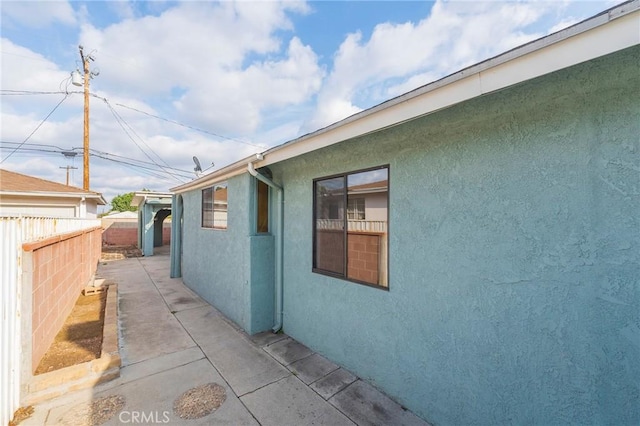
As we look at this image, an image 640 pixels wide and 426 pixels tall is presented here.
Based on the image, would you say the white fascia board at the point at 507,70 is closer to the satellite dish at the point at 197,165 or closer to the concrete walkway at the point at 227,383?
the concrete walkway at the point at 227,383

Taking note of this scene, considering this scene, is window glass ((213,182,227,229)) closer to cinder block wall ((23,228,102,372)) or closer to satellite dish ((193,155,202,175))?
cinder block wall ((23,228,102,372))

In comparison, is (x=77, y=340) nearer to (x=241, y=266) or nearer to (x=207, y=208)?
(x=241, y=266)

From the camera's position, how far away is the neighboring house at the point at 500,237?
172 cm

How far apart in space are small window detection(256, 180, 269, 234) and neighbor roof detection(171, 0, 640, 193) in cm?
286

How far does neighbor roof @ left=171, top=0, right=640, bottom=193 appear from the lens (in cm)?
134

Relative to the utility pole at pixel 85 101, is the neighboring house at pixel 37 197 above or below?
below

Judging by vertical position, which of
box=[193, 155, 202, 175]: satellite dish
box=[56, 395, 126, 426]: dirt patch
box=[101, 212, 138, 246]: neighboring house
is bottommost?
box=[56, 395, 126, 426]: dirt patch

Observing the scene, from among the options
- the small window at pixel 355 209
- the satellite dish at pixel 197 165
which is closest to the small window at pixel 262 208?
the small window at pixel 355 209

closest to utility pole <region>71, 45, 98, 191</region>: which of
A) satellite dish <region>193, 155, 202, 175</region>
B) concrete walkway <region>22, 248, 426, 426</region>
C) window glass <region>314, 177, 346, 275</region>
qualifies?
satellite dish <region>193, 155, 202, 175</region>

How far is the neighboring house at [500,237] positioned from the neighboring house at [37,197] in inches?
456

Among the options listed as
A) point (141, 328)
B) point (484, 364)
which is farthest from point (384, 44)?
point (141, 328)

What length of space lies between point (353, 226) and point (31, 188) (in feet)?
43.7

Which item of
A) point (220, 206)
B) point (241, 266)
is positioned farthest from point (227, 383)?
point (220, 206)

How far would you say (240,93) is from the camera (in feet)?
38.7
